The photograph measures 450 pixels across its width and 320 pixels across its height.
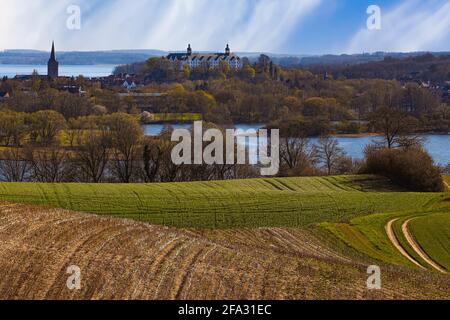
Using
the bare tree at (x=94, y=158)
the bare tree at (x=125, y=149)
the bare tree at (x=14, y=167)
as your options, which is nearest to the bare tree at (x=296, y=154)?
the bare tree at (x=125, y=149)

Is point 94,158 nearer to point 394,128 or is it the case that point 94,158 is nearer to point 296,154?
point 296,154

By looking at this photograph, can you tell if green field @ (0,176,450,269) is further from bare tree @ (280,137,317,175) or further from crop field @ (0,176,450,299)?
bare tree @ (280,137,317,175)

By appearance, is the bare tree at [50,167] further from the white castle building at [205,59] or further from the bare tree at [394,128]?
the white castle building at [205,59]

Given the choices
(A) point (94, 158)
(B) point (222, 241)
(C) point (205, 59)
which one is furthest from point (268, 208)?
(C) point (205, 59)

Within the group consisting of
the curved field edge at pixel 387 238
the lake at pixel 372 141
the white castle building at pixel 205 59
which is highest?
the white castle building at pixel 205 59

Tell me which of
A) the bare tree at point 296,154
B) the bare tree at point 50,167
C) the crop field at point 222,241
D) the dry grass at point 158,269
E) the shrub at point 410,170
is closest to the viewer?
the dry grass at point 158,269

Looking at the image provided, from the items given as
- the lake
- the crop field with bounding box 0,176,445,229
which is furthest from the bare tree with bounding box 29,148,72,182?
the lake
